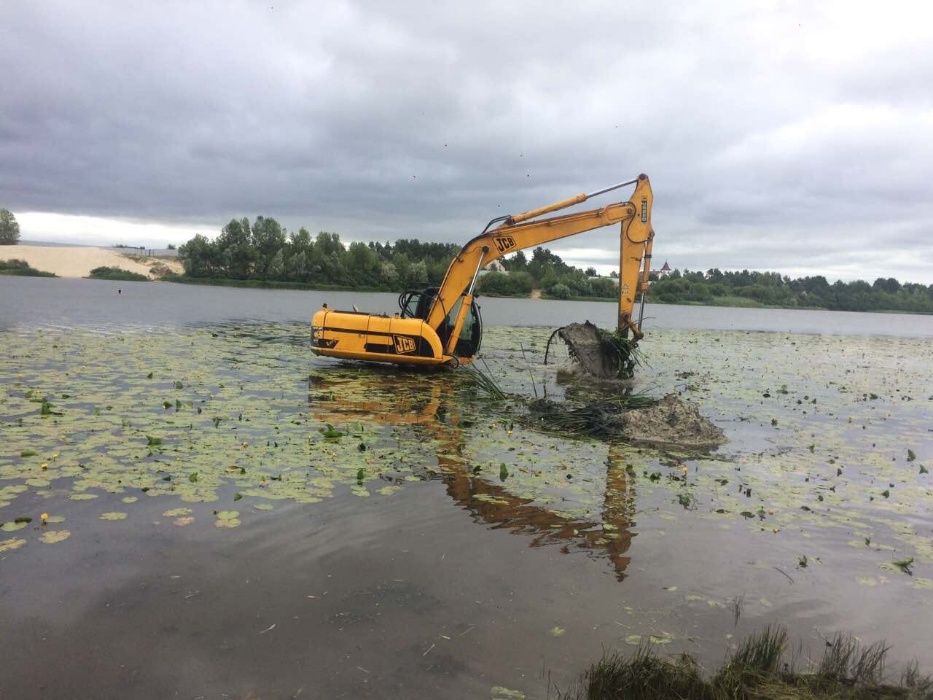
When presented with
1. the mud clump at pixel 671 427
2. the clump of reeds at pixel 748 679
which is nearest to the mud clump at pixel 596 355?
the mud clump at pixel 671 427

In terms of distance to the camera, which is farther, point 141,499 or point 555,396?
point 555,396

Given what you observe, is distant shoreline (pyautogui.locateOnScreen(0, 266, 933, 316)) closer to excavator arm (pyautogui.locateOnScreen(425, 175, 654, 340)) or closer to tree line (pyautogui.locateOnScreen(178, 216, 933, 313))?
tree line (pyautogui.locateOnScreen(178, 216, 933, 313))

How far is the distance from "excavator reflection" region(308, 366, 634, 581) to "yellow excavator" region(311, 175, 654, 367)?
0.72m

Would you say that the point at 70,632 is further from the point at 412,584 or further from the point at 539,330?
→ the point at 539,330

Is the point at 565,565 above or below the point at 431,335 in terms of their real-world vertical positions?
below

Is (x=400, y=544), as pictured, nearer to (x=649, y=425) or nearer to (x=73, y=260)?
(x=649, y=425)

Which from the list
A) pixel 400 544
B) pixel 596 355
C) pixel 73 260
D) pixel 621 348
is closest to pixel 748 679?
pixel 400 544

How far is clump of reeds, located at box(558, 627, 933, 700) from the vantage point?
366 cm

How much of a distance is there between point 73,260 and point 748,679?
5310 inches

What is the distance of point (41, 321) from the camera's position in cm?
2622

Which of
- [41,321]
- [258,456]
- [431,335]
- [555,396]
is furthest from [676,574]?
[41,321]

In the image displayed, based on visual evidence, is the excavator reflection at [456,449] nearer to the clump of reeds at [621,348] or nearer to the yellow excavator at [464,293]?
the yellow excavator at [464,293]

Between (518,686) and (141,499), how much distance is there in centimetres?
465

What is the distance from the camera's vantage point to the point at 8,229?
12406 cm
